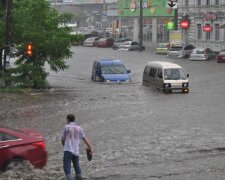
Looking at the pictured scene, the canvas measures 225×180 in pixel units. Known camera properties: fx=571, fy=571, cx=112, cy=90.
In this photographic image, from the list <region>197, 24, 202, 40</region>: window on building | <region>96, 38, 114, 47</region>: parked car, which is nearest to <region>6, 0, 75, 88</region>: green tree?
<region>197, 24, 202, 40</region>: window on building

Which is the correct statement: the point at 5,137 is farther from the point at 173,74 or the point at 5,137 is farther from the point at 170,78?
the point at 173,74

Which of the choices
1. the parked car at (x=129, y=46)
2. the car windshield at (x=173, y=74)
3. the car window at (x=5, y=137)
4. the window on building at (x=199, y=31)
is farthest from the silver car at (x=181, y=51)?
the car window at (x=5, y=137)

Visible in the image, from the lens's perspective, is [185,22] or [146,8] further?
[146,8]

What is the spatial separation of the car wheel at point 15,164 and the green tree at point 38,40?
19.9 m

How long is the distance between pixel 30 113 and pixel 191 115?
6816mm

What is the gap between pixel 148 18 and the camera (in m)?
93.2

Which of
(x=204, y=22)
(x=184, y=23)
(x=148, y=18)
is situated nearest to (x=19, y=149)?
(x=204, y=22)

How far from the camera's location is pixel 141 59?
201 ft

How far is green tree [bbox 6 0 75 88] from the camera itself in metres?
32.9

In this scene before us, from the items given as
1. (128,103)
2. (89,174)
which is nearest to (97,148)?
(89,174)

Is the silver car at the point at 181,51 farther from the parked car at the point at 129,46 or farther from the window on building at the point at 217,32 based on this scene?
the parked car at the point at 129,46

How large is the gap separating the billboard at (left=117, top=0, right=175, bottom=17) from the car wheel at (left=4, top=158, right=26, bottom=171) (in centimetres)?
7317

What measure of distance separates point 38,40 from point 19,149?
67.5 ft

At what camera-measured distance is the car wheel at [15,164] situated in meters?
12.9
